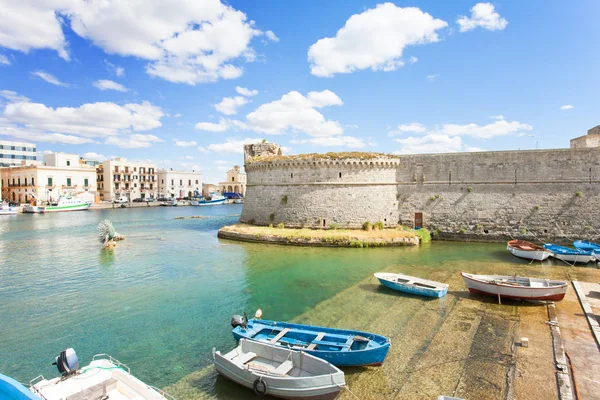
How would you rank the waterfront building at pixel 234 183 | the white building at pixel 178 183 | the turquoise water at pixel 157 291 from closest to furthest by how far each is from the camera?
the turquoise water at pixel 157 291 → the white building at pixel 178 183 → the waterfront building at pixel 234 183

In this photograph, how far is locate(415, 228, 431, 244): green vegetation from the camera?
21.8 meters

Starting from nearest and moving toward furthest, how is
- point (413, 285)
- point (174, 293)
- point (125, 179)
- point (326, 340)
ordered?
1. point (326, 340)
2. point (413, 285)
3. point (174, 293)
4. point (125, 179)

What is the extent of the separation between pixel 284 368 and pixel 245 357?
39.3 inches

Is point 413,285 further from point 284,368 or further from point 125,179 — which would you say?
point 125,179

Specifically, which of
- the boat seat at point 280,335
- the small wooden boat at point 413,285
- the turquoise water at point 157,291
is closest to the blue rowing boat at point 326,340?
the boat seat at point 280,335

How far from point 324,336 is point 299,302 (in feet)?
12.1

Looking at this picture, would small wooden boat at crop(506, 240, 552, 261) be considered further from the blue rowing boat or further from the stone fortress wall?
the blue rowing boat

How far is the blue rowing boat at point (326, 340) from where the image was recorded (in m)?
7.05

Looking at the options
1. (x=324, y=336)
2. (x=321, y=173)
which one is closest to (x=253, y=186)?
(x=321, y=173)

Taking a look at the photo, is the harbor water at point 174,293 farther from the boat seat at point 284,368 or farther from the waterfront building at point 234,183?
the waterfront building at point 234,183

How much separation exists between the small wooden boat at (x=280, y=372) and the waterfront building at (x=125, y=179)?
68.1 meters

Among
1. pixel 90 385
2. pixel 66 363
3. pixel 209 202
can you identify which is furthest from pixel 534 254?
pixel 209 202

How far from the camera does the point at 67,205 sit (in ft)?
173

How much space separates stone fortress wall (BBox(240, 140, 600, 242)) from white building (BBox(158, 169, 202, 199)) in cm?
5517
